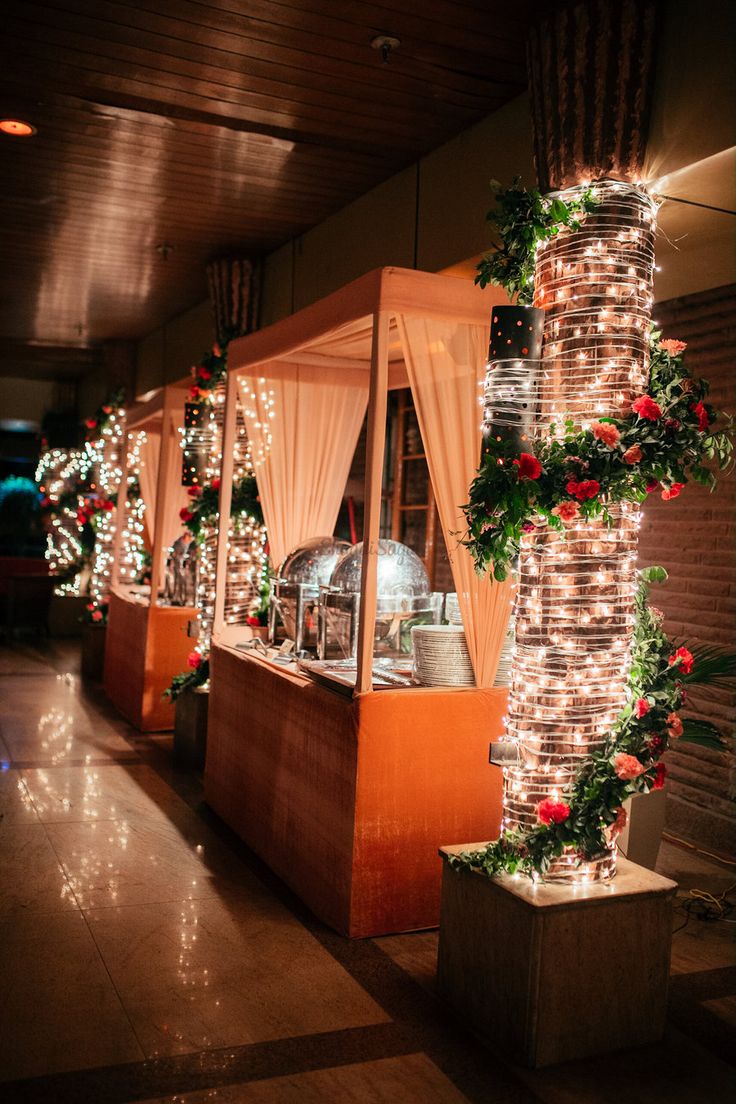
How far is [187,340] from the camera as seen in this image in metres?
9.65

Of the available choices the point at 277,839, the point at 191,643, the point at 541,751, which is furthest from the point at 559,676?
the point at 191,643

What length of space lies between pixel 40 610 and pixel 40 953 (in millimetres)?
9107

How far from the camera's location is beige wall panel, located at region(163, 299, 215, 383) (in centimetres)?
916

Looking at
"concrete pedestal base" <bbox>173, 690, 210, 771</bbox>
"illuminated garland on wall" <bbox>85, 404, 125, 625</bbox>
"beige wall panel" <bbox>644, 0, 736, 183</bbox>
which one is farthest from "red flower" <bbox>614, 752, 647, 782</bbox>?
"illuminated garland on wall" <bbox>85, 404, 125, 625</bbox>

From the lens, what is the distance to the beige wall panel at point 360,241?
573 cm

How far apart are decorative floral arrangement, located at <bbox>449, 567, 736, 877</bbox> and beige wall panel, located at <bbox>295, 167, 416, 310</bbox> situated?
3.15m

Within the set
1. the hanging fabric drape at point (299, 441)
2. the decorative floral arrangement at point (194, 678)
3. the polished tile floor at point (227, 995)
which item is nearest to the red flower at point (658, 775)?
the polished tile floor at point (227, 995)

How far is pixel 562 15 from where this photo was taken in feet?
11.8

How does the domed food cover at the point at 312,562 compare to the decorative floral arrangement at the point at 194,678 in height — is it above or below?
above

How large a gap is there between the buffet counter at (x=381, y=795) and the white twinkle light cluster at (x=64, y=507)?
8.80m

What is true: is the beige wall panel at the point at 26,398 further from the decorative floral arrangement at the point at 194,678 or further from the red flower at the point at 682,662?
the red flower at the point at 682,662

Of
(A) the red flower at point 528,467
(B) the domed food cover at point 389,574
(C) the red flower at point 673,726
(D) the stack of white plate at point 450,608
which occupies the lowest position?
(C) the red flower at point 673,726

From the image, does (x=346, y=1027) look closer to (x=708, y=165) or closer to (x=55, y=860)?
(x=55, y=860)

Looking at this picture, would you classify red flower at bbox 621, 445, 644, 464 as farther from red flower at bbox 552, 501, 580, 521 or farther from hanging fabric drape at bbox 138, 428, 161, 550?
hanging fabric drape at bbox 138, 428, 161, 550
